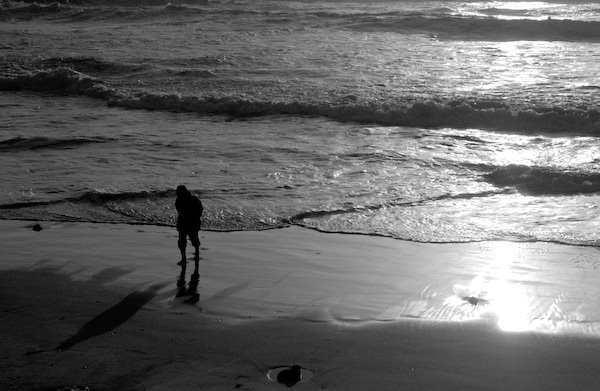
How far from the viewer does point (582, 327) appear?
637 centimetres

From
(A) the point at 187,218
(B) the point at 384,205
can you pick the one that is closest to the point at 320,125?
(B) the point at 384,205

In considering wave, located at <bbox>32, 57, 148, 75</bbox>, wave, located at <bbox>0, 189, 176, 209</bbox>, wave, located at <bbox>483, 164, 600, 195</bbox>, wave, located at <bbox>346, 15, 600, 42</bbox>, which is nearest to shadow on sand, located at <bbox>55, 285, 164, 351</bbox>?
wave, located at <bbox>0, 189, 176, 209</bbox>

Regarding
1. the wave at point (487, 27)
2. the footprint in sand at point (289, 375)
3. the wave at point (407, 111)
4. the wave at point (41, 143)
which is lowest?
the wave at point (41, 143)

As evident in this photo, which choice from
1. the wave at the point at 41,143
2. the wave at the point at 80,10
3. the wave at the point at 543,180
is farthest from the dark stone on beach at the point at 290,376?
the wave at the point at 80,10

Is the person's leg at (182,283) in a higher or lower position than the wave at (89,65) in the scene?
lower

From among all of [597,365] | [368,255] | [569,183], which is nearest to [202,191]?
[368,255]

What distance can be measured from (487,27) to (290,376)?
2648 centimetres

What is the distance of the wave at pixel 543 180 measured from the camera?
11.1 meters

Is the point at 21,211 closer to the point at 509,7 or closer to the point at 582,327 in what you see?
the point at 582,327

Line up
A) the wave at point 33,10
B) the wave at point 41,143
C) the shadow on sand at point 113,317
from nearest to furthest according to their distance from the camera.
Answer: the shadow on sand at point 113,317 → the wave at point 41,143 → the wave at point 33,10

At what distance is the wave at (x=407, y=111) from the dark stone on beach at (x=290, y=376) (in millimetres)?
11044

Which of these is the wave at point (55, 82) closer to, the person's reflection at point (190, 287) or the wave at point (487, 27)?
the wave at point (487, 27)

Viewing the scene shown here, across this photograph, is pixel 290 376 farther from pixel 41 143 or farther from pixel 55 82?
pixel 55 82

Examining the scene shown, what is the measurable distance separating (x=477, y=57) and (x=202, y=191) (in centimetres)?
1536
